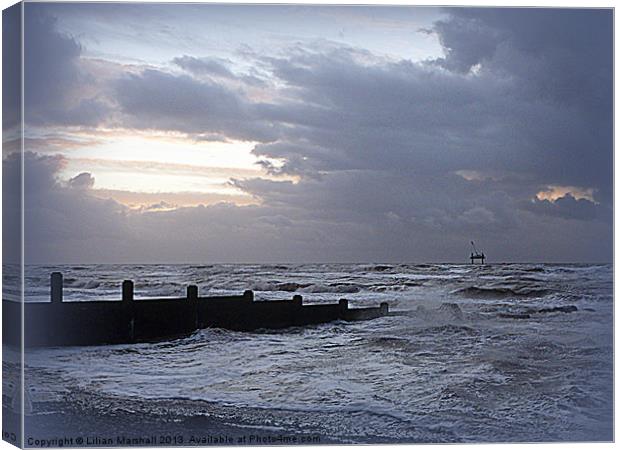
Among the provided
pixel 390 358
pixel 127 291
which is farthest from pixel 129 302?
pixel 390 358

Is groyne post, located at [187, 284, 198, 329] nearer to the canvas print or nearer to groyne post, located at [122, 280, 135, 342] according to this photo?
the canvas print

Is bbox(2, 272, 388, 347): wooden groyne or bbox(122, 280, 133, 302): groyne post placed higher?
bbox(122, 280, 133, 302): groyne post

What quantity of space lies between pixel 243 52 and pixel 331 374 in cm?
225

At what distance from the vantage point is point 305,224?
9.15 m

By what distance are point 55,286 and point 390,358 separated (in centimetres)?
230

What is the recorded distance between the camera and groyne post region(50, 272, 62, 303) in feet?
28.9

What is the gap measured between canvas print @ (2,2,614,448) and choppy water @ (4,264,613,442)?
0.02 meters

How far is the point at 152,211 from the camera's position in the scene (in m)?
8.98

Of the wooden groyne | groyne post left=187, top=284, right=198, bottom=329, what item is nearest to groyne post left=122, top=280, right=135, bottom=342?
the wooden groyne

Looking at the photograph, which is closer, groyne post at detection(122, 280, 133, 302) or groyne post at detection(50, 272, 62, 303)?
groyne post at detection(50, 272, 62, 303)

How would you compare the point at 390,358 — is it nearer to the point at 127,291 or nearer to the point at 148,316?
the point at 148,316

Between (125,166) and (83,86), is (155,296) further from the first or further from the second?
Answer: (83,86)

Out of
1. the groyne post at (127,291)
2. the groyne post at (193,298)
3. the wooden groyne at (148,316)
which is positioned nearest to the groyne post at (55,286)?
the wooden groyne at (148,316)

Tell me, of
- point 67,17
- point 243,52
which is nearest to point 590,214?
point 243,52
